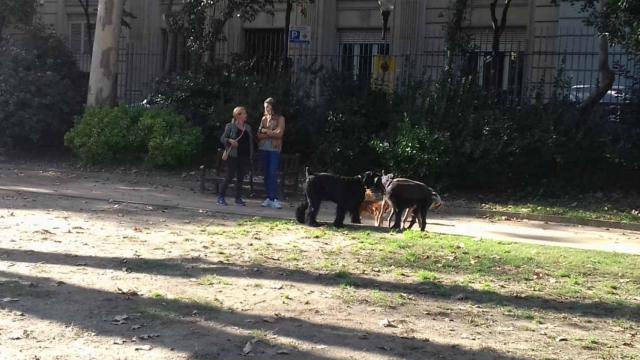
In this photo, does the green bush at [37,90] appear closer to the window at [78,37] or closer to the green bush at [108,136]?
the green bush at [108,136]

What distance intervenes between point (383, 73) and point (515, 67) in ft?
10.7

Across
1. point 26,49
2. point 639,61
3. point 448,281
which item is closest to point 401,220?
point 448,281

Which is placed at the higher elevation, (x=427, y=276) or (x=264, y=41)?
(x=264, y=41)

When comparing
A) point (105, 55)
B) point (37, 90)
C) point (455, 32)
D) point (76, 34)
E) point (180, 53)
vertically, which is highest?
point (76, 34)

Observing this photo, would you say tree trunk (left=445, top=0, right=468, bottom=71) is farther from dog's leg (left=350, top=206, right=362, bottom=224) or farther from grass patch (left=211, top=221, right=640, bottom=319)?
grass patch (left=211, top=221, right=640, bottom=319)

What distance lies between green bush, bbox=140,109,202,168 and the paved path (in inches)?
17.9

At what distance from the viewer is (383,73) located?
56.0ft

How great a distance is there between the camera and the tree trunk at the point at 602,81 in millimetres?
15211

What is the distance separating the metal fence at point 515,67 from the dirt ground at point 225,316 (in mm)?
9025

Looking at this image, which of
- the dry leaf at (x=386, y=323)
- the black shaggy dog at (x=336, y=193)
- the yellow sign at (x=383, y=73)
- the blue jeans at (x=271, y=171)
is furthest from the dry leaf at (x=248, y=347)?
the yellow sign at (x=383, y=73)

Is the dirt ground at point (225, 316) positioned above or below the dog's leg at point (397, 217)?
below

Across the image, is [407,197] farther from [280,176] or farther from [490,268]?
[280,176]

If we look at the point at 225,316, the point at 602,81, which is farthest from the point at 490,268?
the point at 602,81

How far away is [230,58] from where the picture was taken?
1988 centimetres
